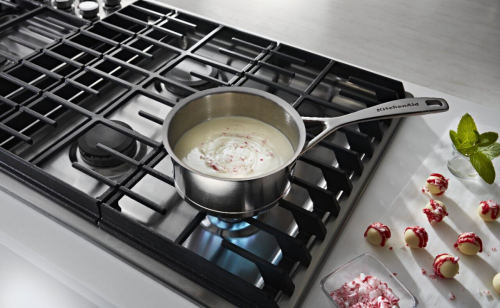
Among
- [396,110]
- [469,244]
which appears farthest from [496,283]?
[396,110]

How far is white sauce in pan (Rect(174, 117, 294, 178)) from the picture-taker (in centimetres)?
A: 74

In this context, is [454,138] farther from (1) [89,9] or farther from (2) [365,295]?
(1) [89,9]

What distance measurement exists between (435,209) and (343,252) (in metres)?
0.16

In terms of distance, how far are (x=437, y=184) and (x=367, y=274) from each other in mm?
221

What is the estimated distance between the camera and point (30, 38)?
1179 millimetres

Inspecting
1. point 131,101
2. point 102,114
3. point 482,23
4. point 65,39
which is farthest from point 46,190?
point 482,23

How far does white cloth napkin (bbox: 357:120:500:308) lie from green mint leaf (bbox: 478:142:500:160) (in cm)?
5

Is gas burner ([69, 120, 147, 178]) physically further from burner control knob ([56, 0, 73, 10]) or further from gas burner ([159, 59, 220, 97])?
burner control knob ([56, 0, 73, 10])

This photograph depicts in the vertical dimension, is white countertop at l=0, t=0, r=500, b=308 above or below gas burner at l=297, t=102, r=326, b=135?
below

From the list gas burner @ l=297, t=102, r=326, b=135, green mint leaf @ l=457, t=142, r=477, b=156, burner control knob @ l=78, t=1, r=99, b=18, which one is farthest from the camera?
burner control knob @ l=78, t=1, r=99, b=18

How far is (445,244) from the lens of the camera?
2.51 ft

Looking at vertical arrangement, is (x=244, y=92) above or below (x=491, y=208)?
above

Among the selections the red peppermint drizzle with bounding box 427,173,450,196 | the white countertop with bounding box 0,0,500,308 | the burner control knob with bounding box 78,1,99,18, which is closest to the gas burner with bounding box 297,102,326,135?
the white countertop with bounding box 0,0,500,308

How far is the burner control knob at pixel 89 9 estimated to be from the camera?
1178 millimetres
